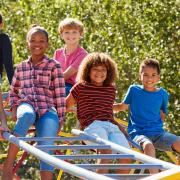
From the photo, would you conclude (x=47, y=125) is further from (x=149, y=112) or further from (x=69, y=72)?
(x=69, y=72)

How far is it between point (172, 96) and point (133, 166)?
8110 mm

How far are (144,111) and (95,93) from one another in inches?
24.4

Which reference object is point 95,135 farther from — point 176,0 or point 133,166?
point 176,0

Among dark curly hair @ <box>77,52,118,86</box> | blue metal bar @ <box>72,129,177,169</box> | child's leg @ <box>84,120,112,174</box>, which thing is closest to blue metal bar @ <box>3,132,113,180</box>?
blue metal bar @ <box>72,129,177,169</box>

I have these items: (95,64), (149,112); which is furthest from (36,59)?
(149,112)

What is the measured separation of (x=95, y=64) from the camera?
29.0ft

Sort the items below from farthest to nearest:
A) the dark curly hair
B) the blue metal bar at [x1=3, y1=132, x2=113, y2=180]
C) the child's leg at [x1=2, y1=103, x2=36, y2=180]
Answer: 1. the dark curly hair
2. the child's leg at [x1=2, y1=103, x2=36, y2=180]
3. the blue metal bar at [x1=3, y1=132, x2=113, y2=180]

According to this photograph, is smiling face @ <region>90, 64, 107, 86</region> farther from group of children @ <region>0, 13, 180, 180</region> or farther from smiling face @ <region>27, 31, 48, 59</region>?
smiling face @ <region>27, 31, 48, 59</region>

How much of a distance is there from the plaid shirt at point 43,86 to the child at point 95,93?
30cm

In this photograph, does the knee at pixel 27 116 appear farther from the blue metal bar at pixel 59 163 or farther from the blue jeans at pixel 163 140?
the blue jeans at pixel 163 140

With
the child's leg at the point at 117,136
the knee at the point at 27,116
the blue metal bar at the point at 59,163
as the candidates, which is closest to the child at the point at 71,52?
the child's leg at the point at 117,136

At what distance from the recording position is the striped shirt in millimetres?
8742

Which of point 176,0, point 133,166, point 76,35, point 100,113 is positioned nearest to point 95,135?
point 100,113

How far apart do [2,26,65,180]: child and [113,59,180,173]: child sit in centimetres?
93
